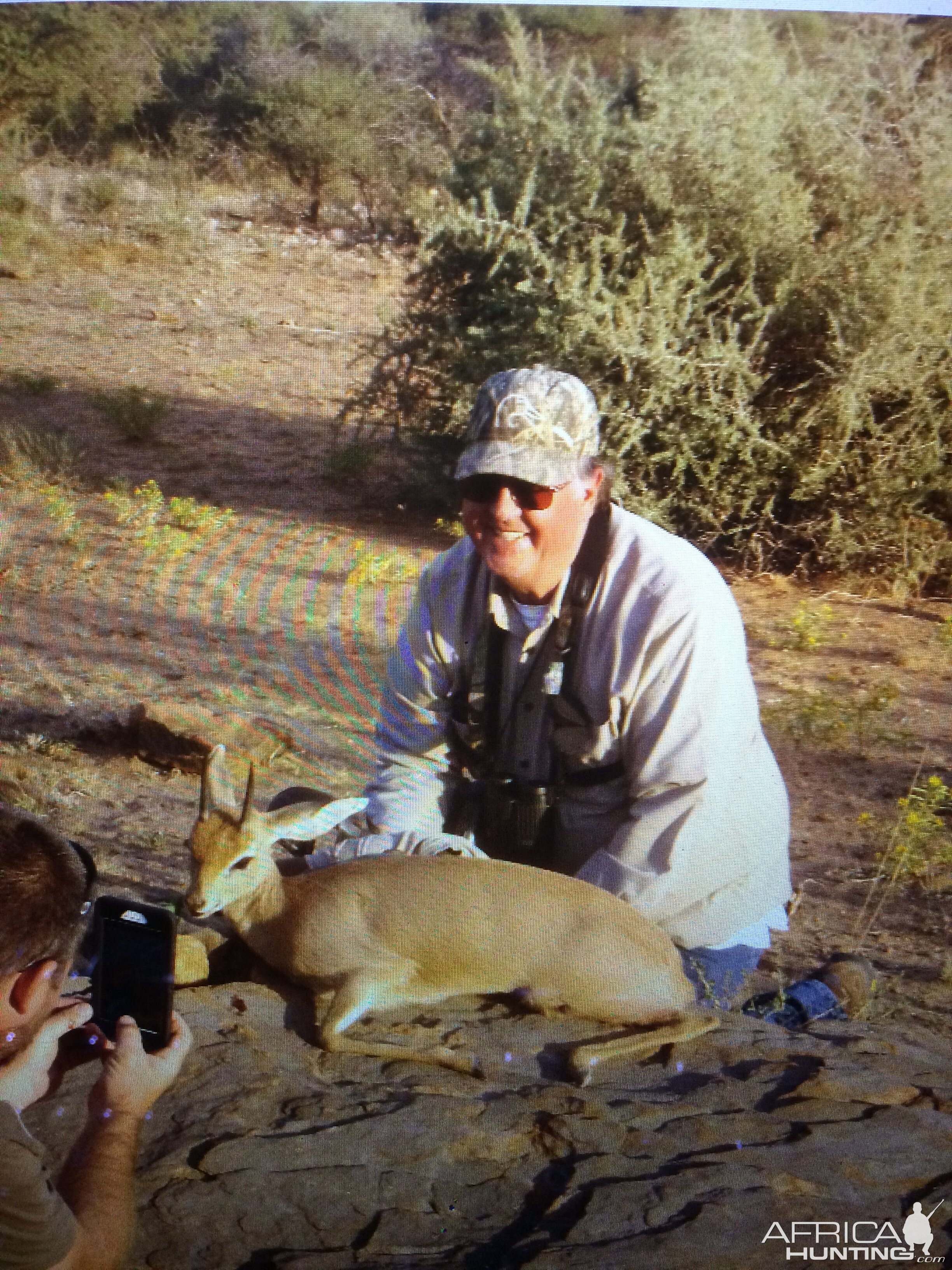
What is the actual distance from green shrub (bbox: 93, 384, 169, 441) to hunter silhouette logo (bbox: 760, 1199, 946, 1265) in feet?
8.30

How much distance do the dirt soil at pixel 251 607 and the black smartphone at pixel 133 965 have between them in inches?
40.6

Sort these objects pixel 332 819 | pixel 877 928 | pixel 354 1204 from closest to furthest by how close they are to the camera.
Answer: pixel 354 1204
pixel 332 819
pixel 877 928

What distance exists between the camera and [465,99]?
3252 mm

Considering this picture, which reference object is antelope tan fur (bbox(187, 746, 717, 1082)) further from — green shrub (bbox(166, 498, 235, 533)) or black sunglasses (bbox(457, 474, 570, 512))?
green shrub (bbox(166, 498, 235, 533))

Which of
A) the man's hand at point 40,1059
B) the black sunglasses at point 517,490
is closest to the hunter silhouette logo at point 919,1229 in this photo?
the man's hand at point 40,1059

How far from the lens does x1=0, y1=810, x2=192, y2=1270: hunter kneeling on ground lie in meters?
1.50

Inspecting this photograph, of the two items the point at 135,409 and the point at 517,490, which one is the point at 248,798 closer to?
the point at 517,490

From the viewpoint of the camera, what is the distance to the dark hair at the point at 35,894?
5.32 ft

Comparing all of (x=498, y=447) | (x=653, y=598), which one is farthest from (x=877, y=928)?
(x=498, y=447)

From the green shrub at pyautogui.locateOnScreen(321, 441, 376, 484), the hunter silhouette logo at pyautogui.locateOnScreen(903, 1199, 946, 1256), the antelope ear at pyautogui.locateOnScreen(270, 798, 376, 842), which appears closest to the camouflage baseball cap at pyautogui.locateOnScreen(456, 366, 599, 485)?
the antelope ear at pyautogui.locateOnScreen(270, 798, 376, 842)

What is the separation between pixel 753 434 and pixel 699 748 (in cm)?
113

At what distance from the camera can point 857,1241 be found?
1807 millimetres

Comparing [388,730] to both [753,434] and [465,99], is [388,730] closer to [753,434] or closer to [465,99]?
[753,434]

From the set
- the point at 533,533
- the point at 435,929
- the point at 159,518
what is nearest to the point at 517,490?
the point at 533,533
